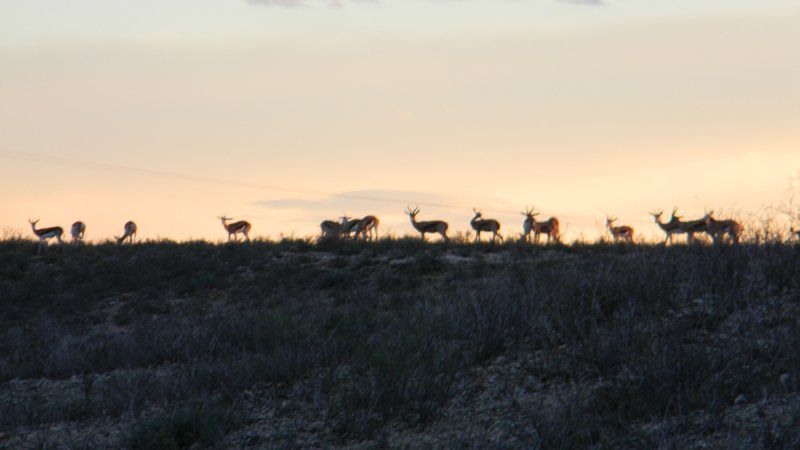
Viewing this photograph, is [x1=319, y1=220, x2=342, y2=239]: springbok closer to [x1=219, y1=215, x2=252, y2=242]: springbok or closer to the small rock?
[x1=219, y1=215, x2=252, y2=242]: springbok

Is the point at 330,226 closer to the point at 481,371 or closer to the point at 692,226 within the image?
the point at 692,226

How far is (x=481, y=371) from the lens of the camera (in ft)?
41.5

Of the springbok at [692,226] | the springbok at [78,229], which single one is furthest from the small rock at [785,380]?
the springbok at [78,229]

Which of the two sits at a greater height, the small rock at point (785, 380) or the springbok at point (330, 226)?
the springbok at point (330, 226)

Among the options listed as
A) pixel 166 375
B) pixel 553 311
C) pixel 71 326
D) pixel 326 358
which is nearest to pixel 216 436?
pixel 326 358

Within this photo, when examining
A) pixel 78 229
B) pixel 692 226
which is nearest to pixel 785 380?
pixel 692 226

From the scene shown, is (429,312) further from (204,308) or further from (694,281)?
(204,308)

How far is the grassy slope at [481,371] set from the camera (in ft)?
35.2

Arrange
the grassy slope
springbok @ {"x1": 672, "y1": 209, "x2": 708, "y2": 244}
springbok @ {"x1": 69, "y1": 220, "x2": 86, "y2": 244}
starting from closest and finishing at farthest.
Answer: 1. the grassy slope
2. springbok @ {"x1": 672, "y1": 209, "x2": 708, "y2": 244}
3. springbok @ {"x1": 69, "y1": 220, "x2": 86, "y2": 244}

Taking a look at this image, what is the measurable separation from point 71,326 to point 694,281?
1566 cm

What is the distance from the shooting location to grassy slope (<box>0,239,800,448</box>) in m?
10.7

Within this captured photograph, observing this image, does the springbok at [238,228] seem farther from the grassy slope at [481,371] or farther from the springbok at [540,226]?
the grassy slope at [481,371]

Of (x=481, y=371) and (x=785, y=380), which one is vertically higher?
(x=785, y=380)

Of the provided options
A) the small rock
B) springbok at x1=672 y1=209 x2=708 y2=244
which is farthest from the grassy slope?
springbok at x1=672 y1=209 x2=708 y2=244
